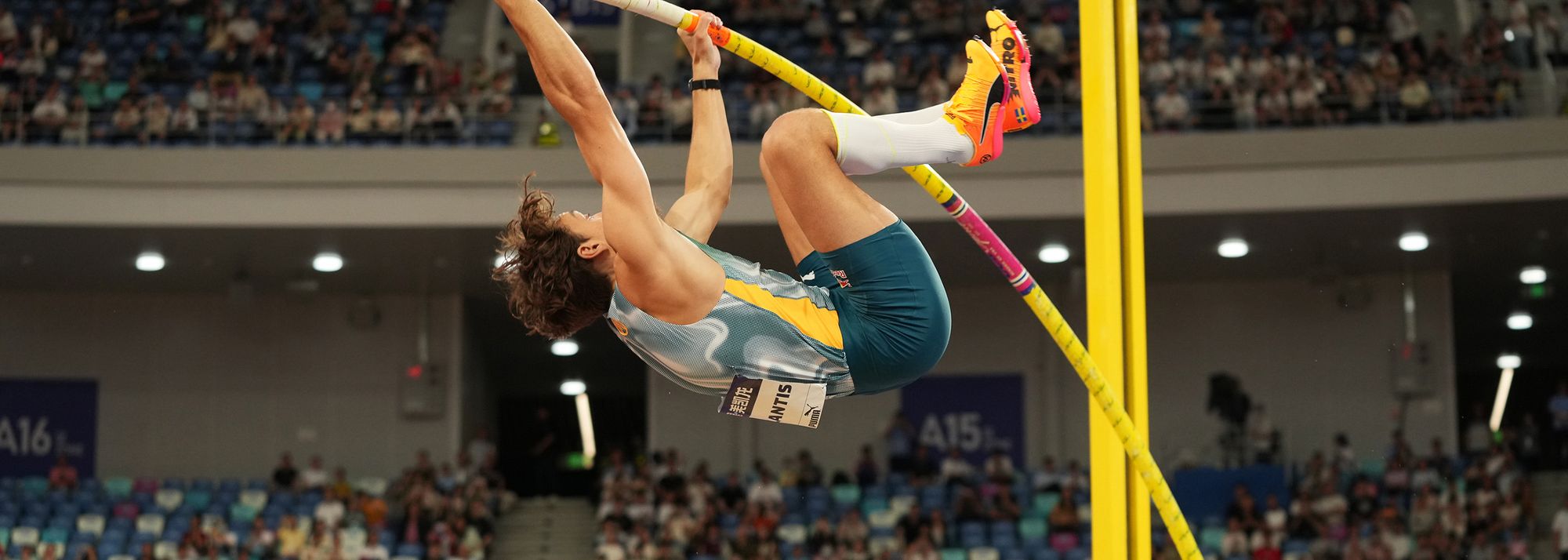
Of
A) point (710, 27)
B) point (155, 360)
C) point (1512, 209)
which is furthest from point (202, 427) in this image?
point (710, 27)

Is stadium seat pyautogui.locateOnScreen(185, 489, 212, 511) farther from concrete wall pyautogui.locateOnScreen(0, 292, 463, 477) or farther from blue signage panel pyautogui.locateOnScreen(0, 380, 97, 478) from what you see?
blue signage panel pyautogui.locateOnScreen(0, 380, 97, 478)

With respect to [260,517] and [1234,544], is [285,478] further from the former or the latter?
[1234,544]

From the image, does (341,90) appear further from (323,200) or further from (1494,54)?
(1494,54)

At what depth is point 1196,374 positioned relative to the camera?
16062mm

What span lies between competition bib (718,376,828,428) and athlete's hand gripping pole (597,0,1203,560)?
490 millimetres

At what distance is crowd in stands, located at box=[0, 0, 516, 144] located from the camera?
43.0 feet

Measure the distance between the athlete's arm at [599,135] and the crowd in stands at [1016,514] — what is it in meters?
9.07

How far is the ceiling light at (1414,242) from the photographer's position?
13.6 m

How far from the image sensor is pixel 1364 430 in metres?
15.5

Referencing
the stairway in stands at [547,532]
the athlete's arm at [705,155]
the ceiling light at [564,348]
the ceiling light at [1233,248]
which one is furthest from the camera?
the ceiling light at [564,348]

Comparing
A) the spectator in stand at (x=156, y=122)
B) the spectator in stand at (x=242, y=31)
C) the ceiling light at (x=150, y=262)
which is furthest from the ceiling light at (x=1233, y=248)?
the ceiling light at (x=150, y=262)

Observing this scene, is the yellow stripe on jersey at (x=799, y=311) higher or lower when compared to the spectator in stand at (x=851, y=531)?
higher

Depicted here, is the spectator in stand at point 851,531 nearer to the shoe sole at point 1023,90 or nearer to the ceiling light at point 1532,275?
the ceiling light at point 1532,275

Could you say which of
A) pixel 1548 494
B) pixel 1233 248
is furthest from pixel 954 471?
pixel 1548 494
